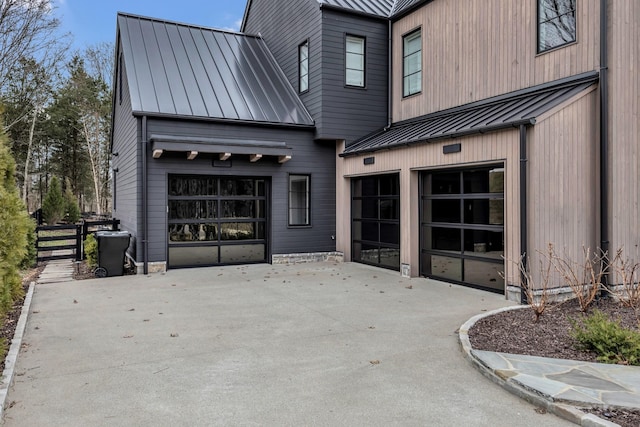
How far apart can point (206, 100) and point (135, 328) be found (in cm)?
664

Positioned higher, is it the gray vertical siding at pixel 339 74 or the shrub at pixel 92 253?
the gray vertical siding at pixel 339 74

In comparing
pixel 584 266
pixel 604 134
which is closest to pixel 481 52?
pixel 604 134

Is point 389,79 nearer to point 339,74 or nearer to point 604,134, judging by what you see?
point 339,74

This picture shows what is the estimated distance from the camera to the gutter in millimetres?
6910

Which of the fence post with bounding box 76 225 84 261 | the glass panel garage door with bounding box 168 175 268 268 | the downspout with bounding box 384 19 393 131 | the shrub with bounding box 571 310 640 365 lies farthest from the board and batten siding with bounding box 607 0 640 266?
the fence post with bounding box 76 225 84 261

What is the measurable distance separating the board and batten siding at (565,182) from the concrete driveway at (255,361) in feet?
4.32

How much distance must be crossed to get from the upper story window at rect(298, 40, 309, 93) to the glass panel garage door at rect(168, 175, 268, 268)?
3.01 m

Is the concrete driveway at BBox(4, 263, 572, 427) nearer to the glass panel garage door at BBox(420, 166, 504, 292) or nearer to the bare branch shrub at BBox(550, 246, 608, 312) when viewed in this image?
the glass panel garage door at BBox(420, 166, 504, 292)

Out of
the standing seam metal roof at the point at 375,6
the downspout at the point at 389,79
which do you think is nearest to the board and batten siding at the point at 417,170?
the downspout at the point at 389,79

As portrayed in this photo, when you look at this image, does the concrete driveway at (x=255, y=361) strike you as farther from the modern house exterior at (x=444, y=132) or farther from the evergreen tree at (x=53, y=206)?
the evergreen tree at (x=53, y=206)

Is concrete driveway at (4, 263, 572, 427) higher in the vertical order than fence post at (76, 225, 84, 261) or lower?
lower

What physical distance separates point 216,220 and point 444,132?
5.67m

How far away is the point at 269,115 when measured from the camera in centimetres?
1116

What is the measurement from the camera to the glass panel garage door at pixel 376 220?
406 inches
